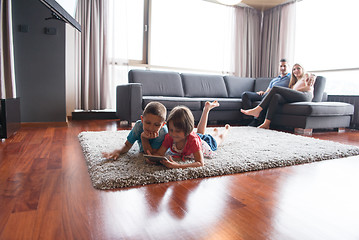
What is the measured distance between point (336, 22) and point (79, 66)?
13.5 ft

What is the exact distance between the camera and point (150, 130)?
1.30 metres

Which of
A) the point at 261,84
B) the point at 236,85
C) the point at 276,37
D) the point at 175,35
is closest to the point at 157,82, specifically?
the point at 175,35

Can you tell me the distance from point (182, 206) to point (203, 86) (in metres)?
3.34

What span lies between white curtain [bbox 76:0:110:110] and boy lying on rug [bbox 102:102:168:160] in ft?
8.48

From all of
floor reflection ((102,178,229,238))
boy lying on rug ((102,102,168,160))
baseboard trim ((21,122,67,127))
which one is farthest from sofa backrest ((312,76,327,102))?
baseboard trim ((21,122,67,127))

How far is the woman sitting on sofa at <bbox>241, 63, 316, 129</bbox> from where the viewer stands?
308 cm

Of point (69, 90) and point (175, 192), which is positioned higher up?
point (69, 90)

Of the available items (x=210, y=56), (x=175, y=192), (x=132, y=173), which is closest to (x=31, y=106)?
(x=132, y=173)

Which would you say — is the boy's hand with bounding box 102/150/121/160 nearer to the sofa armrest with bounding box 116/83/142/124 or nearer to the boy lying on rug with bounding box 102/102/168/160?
the boy lying on rug with bounding box 102/102/168/160

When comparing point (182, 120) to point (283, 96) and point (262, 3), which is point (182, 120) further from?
point (262, 3)

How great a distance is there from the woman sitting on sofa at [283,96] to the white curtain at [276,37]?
1.53 metres

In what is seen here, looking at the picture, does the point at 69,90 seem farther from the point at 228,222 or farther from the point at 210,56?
the point at 228,222

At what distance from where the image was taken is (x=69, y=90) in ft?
12.5

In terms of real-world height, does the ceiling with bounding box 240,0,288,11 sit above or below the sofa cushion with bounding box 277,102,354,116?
above
